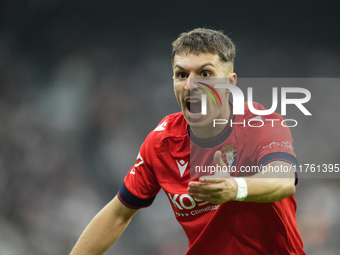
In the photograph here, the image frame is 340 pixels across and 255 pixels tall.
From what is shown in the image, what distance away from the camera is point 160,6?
461 centimetres

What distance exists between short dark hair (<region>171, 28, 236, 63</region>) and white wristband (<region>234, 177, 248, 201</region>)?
899 millimetres

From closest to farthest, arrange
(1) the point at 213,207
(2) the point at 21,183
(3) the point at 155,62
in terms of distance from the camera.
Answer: (1) the point at 213,207 < (2) the point at 21,183 < (3) the point at 155,62

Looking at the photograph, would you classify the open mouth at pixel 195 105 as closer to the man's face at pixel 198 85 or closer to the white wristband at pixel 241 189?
the man's face at pixel 198 85

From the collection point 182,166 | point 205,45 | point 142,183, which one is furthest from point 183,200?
point 205,45

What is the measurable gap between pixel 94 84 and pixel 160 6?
4.85ft

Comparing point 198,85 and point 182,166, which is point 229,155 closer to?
point 182,166

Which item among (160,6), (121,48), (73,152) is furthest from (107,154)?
(160,6)

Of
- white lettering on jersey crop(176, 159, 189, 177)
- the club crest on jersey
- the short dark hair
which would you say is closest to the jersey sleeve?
white lettering on jersey crop(176, 159, 189, 177)

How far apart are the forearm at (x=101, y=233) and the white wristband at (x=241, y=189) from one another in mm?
1056

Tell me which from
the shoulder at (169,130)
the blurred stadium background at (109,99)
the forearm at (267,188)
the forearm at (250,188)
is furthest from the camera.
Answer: the blurred stadium background at (109,99)

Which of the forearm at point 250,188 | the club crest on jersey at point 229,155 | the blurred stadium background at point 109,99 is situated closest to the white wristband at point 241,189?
the forearm at point 250,188

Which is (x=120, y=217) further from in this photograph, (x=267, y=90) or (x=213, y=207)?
(x=267, y=90)

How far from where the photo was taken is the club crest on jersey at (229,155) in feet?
6.05

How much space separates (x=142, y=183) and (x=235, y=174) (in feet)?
2.04
